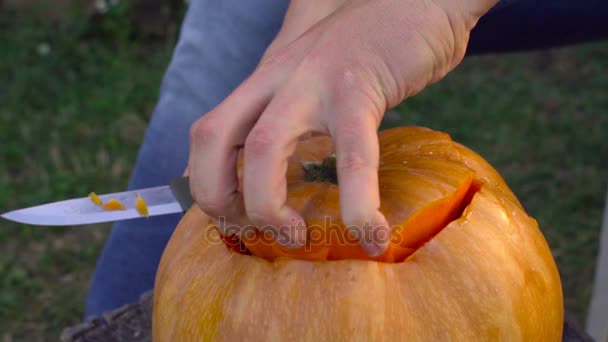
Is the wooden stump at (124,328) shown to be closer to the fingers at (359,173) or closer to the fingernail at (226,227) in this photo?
the fingernail at (226,227)

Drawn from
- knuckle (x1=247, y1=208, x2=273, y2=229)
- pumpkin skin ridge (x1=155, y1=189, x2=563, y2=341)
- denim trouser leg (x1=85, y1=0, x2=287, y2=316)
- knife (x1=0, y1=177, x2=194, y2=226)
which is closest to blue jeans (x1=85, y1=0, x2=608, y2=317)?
denim trouser leg (x1=85, y1=0, x2=287, y2=316)

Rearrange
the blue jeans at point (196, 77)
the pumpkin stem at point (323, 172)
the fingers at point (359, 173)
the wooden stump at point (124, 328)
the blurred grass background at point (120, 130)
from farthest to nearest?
the blurred grass background at point (120, 130)
the blue jeans at point (196, 77)
the wooden stump at point (124, 328)
the pumpkin stem at point (323, 172)
the fingers at point (359, 173)

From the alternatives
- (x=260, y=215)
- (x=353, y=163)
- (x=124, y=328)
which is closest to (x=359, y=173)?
(x=353, y=163)

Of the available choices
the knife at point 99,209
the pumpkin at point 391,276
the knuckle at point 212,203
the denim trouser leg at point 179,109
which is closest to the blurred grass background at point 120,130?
the denim trouser leg at point 179,109

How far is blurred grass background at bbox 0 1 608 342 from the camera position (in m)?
2.16

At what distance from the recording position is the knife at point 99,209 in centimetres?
107

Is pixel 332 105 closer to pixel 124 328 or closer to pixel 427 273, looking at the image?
pixel 427 273

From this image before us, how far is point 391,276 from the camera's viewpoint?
880mm

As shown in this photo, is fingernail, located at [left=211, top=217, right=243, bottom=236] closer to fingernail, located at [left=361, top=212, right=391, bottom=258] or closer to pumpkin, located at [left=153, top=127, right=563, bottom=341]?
pumpkin, located at [left=153, top=127, right=563, bottom=341]

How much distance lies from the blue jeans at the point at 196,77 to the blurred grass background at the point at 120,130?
654mm

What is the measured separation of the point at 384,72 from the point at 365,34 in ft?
0.18

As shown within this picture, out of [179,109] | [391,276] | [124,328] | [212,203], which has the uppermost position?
[212,203]

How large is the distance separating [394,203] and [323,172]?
0.14m

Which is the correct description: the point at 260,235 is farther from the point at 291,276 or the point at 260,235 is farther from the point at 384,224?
the point at 384,224
